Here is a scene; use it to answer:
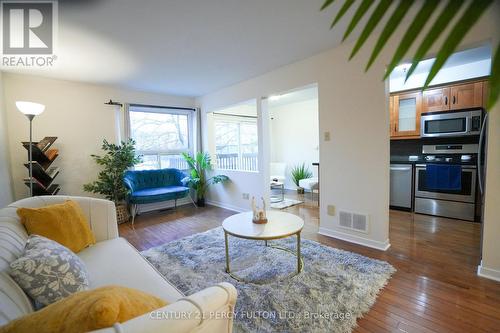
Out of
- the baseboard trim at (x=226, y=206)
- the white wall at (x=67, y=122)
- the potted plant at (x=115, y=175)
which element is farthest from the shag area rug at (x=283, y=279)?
the white wall at (x=67, y=122)

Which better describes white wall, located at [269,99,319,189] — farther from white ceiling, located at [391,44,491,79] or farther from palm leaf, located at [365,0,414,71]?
palm leaf, located at [365,0,414,71]

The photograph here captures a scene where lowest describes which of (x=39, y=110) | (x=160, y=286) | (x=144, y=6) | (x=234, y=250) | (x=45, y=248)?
(x=234, y=250)

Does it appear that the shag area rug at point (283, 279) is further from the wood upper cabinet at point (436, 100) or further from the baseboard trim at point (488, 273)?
the wood upper cabinet at point (436, 100)

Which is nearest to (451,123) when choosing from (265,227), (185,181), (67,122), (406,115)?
(406,115)

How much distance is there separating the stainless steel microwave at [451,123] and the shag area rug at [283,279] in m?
2.60

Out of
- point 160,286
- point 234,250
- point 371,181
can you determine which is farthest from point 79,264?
point 371,181

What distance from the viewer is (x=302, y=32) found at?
243 centimetres

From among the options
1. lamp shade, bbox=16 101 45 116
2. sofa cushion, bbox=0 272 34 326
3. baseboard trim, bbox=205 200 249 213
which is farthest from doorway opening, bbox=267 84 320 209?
sofa cushion, bbox=0 272 34 326

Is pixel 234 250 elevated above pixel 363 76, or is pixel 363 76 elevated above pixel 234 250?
pixel 363 76

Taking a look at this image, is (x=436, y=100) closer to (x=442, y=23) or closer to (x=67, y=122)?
(x=442, y=23)

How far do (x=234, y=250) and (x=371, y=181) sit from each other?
176 cm

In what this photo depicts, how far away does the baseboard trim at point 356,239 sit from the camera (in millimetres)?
2607

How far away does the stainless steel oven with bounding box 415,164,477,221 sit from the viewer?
334cm

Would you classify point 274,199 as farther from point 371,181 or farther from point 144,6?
point 144,6
